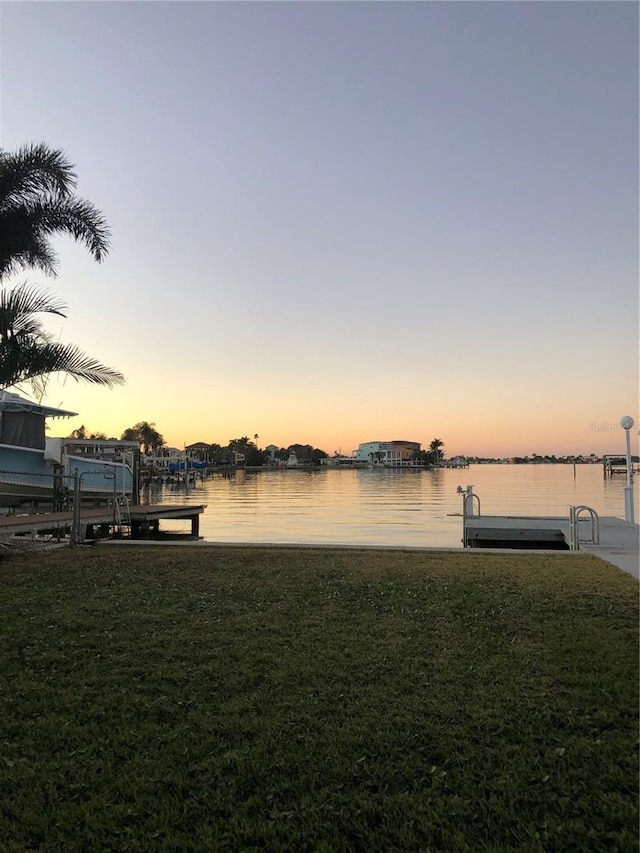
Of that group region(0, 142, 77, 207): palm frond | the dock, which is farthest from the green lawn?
region(0, 142, 77, 207): palm frond

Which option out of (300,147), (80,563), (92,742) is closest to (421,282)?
(300,147)

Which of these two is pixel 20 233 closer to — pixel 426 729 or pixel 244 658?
pixel 244 658

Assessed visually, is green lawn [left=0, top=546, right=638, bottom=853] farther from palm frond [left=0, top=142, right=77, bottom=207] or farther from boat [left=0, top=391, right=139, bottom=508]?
boat [left=0, top=391, right=139, bottom=508]

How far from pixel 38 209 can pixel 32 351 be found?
2.52 metres

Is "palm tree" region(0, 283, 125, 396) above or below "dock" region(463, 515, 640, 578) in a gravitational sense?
above

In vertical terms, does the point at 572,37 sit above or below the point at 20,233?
above

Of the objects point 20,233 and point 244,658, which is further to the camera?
point 20,233

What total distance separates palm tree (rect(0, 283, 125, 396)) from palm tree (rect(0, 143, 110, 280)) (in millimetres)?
1173

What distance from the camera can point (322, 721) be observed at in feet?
11.5

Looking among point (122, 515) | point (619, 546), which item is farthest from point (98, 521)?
point (619, 546)

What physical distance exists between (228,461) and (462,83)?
484 feet

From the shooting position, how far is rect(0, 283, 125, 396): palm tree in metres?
9.48

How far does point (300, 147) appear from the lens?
50.2 ft

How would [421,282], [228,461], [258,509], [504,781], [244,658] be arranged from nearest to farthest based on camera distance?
1. [504,781]
2. [244,658]
3. [421,282]
4. [258,509]
5. [228,461]
